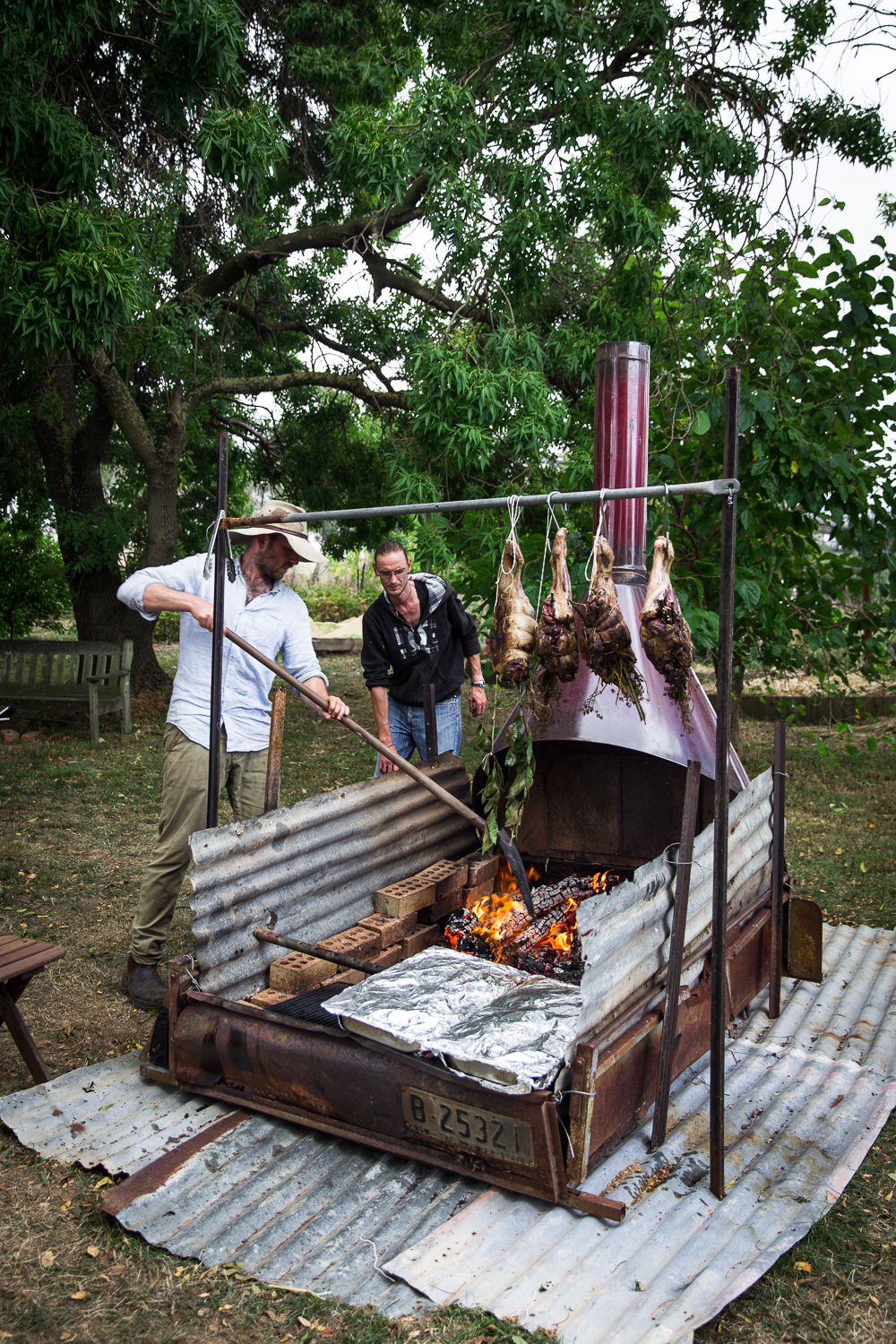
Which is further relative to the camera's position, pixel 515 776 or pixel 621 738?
pixel 515 776

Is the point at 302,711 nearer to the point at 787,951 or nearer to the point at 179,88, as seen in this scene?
the point at 179,88

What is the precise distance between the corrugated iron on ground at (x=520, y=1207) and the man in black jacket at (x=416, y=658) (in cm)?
238

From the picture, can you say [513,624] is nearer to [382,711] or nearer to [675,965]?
[675,965]

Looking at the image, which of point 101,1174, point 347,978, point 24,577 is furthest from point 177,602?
point 24,577

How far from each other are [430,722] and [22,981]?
2.40 metres

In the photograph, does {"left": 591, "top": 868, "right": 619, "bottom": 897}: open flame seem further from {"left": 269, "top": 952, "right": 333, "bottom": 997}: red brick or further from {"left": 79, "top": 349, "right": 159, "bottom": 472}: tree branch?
{"left": 79, "top": 349, "right": 159, "bottom": 472}: tree branch

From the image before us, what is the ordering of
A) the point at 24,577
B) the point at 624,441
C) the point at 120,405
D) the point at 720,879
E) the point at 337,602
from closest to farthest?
the point at 720,879 < the point at 624,441 < the point at 120,405 < the point at 24,577 < the point at 337,602

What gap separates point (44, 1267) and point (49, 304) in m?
5.21

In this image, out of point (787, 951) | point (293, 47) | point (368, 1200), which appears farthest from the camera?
point (293, 47)

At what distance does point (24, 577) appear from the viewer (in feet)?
39.1

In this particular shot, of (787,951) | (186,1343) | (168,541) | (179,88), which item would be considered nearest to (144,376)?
(168,541)

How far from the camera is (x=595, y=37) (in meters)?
7.60

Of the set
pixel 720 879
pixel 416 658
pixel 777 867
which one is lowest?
pixel 777 867

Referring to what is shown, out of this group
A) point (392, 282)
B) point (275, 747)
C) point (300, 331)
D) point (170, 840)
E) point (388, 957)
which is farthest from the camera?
point (300, 331)
